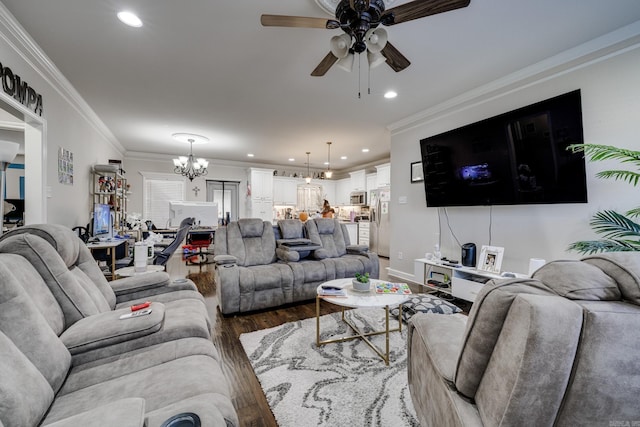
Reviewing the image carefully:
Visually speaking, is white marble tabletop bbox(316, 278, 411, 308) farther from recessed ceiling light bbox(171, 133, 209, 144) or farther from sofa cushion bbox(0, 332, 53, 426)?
recessed ceiling light bbox(171, 133, 209, 144)

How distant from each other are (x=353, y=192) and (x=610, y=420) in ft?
24.6

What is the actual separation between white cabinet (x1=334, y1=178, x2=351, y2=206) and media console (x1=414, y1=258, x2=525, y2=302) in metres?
4.99

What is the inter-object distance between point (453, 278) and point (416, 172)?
5.86 ft

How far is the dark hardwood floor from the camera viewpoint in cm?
151

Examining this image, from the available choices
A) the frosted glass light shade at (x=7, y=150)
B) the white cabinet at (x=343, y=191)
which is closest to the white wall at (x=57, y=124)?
the frosted glass light shade at (x=7, y=150)

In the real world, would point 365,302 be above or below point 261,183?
below

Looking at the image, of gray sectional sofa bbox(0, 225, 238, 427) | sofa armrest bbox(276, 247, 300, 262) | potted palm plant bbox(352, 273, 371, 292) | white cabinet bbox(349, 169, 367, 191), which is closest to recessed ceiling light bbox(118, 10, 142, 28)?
gray sectional sofa bbox(0, 225, 238, 427)

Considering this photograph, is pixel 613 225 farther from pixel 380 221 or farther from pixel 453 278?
pixel 380 221

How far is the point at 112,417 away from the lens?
61cm

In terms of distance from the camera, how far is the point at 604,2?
190 cm

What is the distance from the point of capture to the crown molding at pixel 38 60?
81.6 inches

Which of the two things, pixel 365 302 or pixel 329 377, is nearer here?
pixel 329 377

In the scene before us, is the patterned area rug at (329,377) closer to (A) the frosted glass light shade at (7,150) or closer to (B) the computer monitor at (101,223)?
(A) the frosted glass light shade at (7,150)

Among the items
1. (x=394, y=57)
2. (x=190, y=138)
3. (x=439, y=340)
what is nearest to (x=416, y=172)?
(x=394, y=57)
